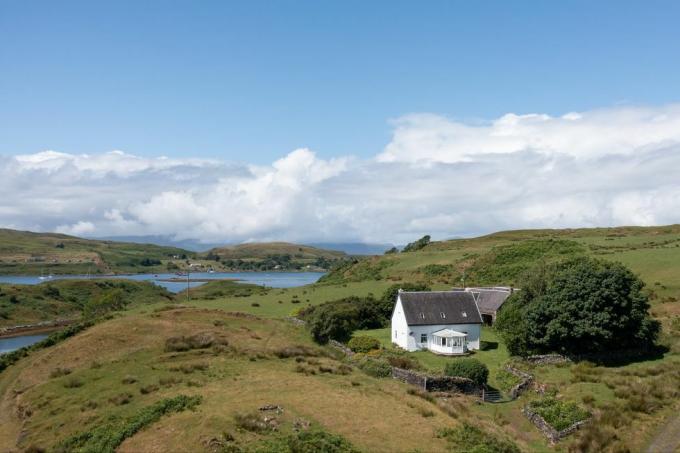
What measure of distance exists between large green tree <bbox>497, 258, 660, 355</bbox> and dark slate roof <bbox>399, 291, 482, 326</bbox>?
6346 mm

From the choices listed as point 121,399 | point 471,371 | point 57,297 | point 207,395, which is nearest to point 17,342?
point 57,297

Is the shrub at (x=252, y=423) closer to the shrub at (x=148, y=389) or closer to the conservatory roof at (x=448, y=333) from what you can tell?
the shrub at (x=148, y=389)

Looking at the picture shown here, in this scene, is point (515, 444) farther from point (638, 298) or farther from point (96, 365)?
point (96, 365)

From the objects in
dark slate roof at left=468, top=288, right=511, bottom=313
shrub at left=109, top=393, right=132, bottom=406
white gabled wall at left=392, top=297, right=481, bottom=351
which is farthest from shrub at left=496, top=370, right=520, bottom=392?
shrub at left=109, top=393, right=132, bottom=406

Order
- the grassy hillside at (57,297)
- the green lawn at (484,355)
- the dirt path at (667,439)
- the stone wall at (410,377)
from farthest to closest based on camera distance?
the grassy hillside at (57,297)
the green lawn at (484,355)
the stone wall at (410,377)
the dirt path at (667,439)

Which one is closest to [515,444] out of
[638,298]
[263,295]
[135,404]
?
[135,404]

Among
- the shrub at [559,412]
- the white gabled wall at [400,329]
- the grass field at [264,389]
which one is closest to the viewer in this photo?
the grass field at [264,389]

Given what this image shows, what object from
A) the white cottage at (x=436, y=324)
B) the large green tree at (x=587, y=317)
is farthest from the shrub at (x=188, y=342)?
the large green tree at (x=587, y=317)

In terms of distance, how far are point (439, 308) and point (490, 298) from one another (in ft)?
44.6

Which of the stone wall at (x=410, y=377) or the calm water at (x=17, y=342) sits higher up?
the stone wall at (x=410, y=377)

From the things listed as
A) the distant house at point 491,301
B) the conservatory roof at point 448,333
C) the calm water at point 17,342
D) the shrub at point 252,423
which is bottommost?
the calm water at point 17,342

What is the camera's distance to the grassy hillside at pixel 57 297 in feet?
360

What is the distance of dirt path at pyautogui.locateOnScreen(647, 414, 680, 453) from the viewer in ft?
89.1

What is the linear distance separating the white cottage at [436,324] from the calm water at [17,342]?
59.7 meters
